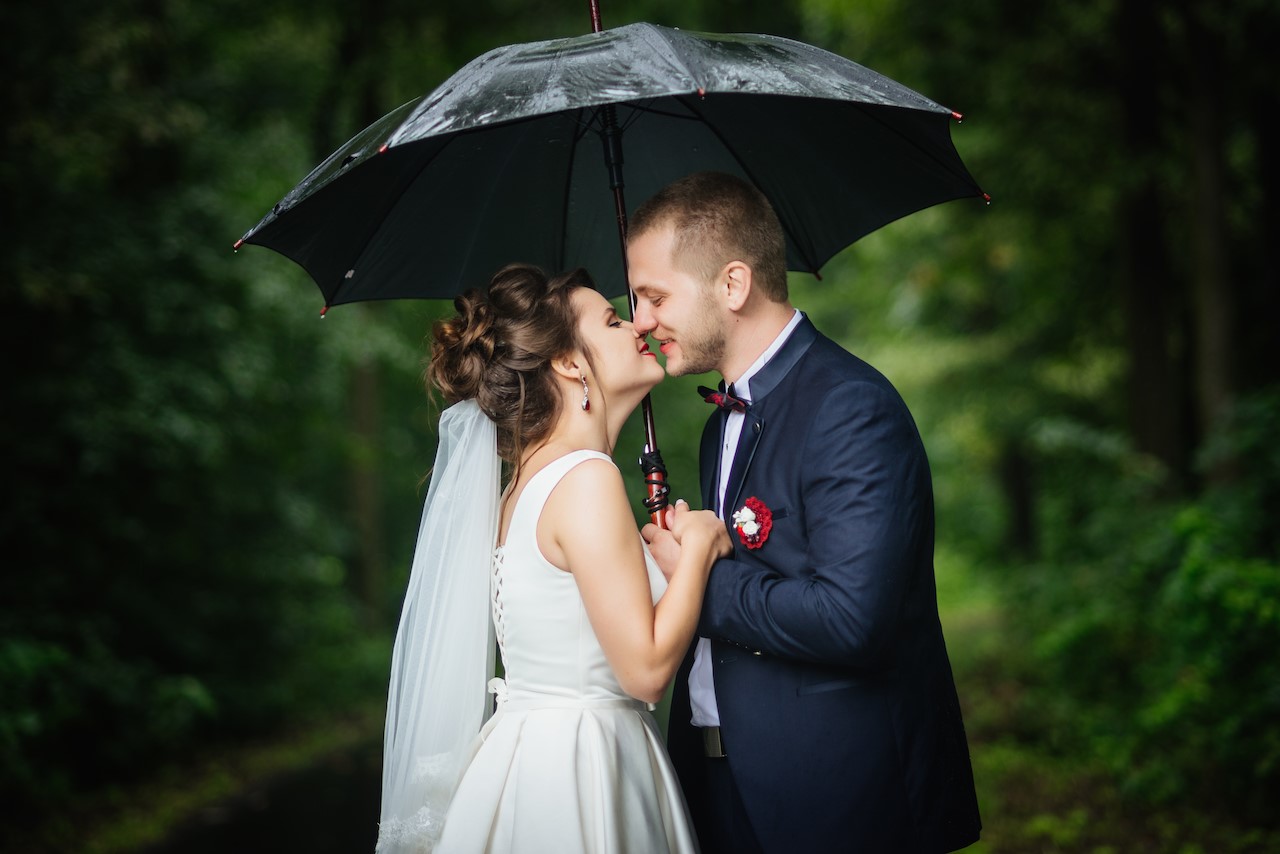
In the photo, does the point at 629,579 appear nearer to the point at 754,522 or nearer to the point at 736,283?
the point at 754,522

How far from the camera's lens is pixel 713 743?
10.0 ft

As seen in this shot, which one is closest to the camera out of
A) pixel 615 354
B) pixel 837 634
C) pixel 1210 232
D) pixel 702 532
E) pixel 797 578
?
pixel 837 634

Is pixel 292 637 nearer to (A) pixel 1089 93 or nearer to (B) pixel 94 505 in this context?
(B) pixel 94 505

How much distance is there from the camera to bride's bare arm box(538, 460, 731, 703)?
2812mm

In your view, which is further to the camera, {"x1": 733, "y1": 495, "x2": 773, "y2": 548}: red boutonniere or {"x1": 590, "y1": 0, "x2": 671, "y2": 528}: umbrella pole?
{"x1": 590, "y1": 0, "x2": 671, "y2": 528}: umbrella pole

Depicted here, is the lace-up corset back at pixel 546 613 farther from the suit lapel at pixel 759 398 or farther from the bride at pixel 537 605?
the suit lapel at pixel 759 398

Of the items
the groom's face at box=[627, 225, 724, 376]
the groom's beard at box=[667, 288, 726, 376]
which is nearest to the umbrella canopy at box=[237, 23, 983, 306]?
the groom's face at box=[627, 225, 724, 376]

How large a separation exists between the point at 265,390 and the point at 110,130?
8.15 feet

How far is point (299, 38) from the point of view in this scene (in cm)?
1196

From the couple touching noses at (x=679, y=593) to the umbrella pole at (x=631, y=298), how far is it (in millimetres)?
75

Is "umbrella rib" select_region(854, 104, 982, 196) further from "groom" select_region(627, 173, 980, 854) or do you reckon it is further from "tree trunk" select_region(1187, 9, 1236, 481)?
"tree trunk" select_region(1187, 9, 1236, 481)

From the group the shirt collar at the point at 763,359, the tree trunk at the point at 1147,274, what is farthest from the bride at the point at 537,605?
the tree trunk at the point at 1147,274

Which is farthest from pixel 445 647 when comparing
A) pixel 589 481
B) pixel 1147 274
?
pixel 1147 274

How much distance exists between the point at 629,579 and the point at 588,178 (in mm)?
1568
